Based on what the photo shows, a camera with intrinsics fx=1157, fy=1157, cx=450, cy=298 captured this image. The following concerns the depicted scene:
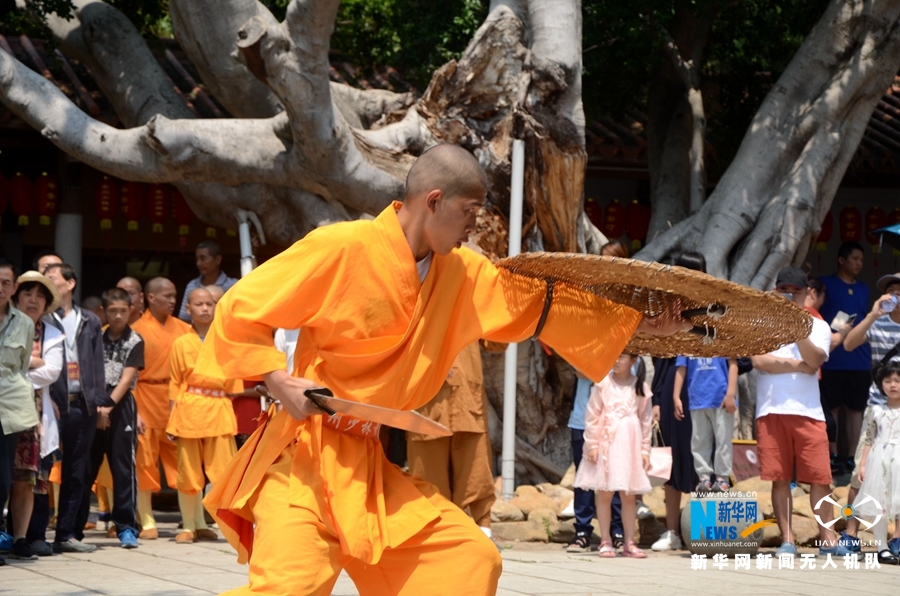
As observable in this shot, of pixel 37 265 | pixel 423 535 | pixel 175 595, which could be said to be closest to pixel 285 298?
pixel 423 535

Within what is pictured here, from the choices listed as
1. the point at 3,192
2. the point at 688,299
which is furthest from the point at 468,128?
the point at 688,299

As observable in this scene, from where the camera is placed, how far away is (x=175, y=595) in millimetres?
5320

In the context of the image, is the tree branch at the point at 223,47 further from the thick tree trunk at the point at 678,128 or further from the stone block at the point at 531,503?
the thick tree trunk at the point at 678,128

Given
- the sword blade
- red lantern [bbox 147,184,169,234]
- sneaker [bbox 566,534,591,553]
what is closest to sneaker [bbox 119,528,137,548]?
sneaker [bbox 566,534,591,553]

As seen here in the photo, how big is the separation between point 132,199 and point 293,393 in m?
8.69

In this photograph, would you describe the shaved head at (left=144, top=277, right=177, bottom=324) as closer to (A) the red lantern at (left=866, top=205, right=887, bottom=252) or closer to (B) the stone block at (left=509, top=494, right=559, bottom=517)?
(B) the stone block at (left=509, top=494, right=559, bottom=517)

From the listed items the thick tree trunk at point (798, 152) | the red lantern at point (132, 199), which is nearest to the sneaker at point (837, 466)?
the thick tree trunk at point (798, 152)

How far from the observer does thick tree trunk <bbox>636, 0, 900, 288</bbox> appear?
31.7ft

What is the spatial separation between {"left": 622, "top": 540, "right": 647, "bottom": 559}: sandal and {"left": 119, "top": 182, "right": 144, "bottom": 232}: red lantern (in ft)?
21.2

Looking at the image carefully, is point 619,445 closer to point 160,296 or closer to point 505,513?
point 505,513

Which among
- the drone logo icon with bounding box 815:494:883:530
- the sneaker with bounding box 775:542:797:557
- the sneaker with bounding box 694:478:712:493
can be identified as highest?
the sneaker with bounding box 694:478:712:493

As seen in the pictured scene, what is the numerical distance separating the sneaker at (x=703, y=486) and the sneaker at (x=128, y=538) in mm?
3596

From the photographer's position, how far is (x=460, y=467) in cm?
698

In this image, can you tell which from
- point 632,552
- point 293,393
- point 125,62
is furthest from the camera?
point 125,62
